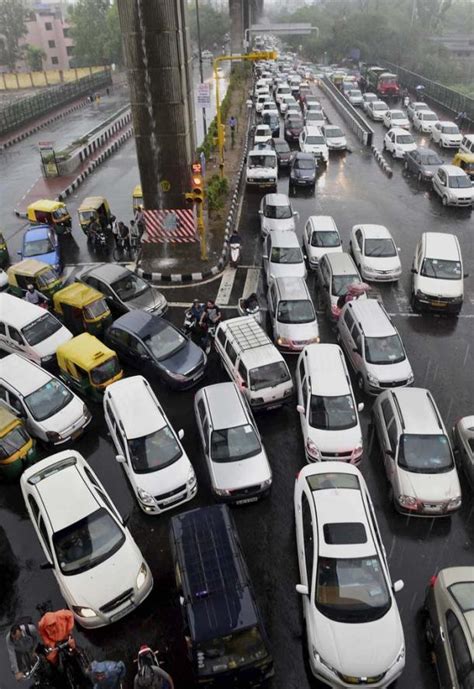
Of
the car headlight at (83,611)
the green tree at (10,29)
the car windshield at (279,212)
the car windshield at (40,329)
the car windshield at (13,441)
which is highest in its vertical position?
the green tree at (10,29)

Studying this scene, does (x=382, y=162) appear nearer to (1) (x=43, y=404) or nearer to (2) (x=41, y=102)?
(1) (x=43, y=404)

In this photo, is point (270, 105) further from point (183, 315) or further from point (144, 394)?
point (144, 394)

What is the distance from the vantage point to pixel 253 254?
21.6 m

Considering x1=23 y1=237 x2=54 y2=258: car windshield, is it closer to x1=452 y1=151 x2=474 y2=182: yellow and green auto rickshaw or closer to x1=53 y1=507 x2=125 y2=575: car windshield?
x1=53 y1=507 x2=125 y2=575: car windshield

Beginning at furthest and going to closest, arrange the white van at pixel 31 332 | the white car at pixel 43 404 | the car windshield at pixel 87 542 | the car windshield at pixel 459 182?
the car windshield at pixel 459 182
the white van at pixel 31 332
the white car at pixel 43 404
the car windshield at pixel 87 542

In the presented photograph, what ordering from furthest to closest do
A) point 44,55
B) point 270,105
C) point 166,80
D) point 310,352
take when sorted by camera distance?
point 44,55
point 270,105
point 166,80
point 310,352

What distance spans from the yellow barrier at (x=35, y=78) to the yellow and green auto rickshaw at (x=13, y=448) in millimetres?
81773

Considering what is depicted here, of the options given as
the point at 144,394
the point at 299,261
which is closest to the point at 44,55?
the point at 299,261

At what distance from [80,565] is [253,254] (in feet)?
50.0

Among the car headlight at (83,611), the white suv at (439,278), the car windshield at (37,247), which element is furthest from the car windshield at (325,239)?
the car headlight at (83,611)

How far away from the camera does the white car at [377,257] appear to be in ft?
61.7

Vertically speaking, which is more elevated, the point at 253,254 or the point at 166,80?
the point at 166,80

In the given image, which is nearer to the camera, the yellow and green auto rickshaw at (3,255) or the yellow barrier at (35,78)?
the yellow and green auto rickshaw at (3,255)

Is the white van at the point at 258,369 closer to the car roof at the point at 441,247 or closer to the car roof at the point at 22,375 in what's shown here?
the car roof at the point at 22,375
